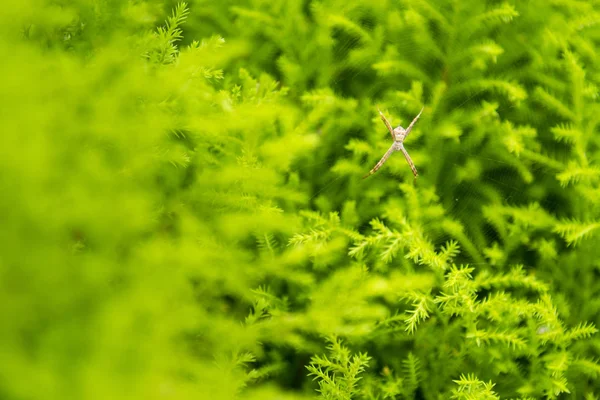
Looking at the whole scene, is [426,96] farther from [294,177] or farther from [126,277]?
[126,277]

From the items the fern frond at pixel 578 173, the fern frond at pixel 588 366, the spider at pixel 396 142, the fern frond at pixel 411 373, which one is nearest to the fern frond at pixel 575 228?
the fern frond at pixel 578 173

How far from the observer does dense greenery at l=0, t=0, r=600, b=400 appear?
727 millimetres

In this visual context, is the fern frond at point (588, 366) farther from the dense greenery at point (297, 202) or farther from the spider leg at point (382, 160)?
the spider leg at point (382, 160)

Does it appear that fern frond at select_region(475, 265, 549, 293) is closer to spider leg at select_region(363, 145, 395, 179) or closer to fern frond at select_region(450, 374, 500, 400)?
fern frond at select_region(450, 374, 500, 400)

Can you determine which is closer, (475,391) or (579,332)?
(475,391)

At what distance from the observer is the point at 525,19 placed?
2.00 metres

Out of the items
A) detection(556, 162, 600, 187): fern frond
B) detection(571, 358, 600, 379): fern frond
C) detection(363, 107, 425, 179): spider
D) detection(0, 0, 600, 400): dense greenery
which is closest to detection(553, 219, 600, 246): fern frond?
detection(0, 0, 600, 400): dense greenery

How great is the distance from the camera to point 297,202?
6.13 ft

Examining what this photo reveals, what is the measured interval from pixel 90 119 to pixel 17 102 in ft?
0.64

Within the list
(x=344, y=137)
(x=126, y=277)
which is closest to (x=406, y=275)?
(x=344, y=137)

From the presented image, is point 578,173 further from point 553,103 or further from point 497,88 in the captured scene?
point 497,88

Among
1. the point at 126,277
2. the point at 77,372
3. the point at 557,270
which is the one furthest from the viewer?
the point at 557,270

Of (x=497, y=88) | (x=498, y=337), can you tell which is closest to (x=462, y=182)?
(x=497, y=88)

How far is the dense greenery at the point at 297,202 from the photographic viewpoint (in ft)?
2.39
